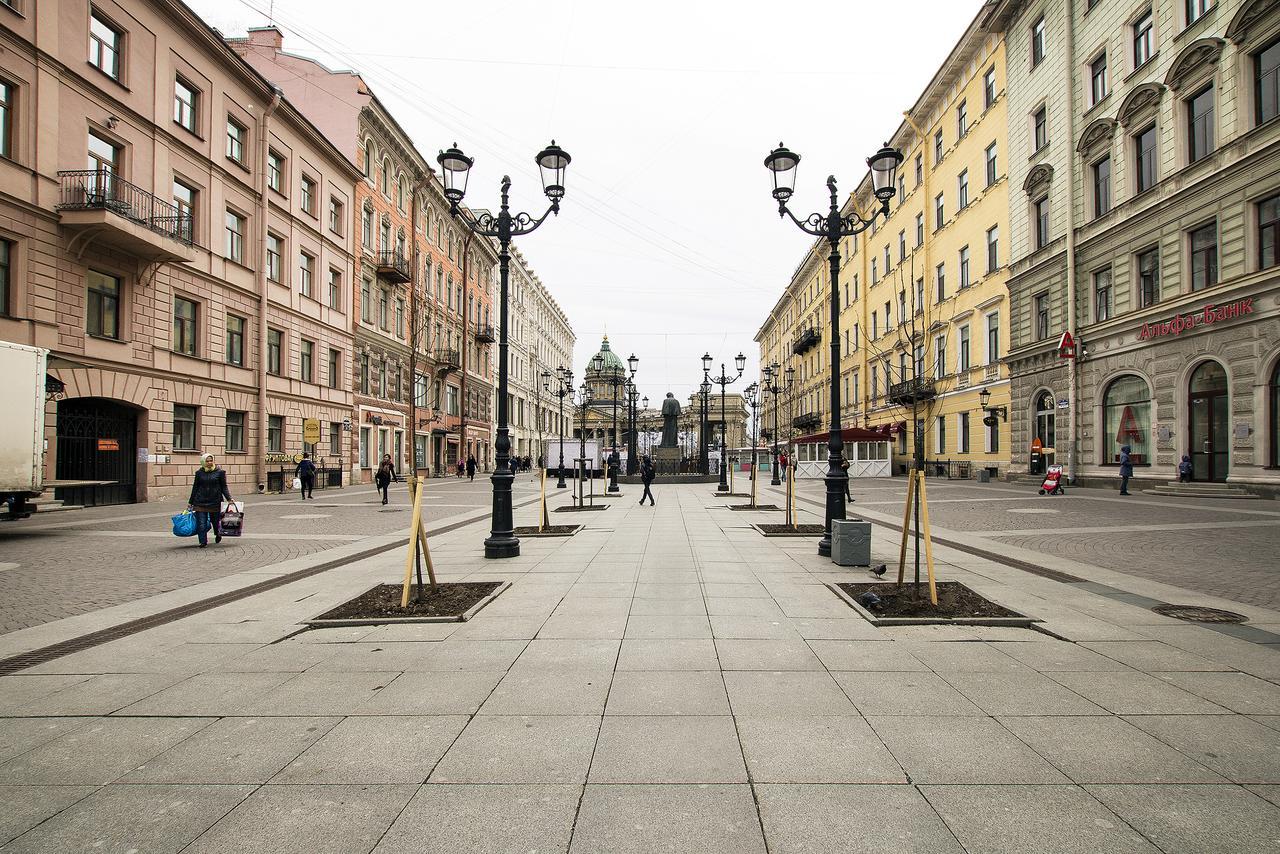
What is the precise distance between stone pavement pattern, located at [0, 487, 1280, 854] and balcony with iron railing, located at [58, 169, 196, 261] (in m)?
17.9

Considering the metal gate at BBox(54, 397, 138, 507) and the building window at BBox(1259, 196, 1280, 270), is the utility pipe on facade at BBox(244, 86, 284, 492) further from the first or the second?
the building window at BBox(1259, 196, 1280, 270)

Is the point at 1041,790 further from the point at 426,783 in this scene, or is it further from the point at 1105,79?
the point at 1105,79

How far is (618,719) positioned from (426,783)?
1.17 m

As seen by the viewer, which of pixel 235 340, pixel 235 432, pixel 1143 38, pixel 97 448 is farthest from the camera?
pixel 235 340

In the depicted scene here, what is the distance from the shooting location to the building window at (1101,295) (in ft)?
80.4

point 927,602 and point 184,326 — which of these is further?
point 184,326

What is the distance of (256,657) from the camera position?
535 centimetres

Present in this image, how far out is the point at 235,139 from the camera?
26359 millimetres

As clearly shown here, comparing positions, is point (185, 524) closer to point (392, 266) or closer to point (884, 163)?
point (884, 163)

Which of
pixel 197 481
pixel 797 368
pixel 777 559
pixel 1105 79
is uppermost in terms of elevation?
pixel 1105 79

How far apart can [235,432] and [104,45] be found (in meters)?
13.1

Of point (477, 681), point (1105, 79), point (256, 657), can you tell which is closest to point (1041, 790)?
point (477, 681)

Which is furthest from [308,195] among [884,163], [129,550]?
[884,163]

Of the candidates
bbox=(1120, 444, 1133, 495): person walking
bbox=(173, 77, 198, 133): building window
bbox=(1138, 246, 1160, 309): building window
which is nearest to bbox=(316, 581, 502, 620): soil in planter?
bbox=(1120, 444, 1133, 495): person walking
